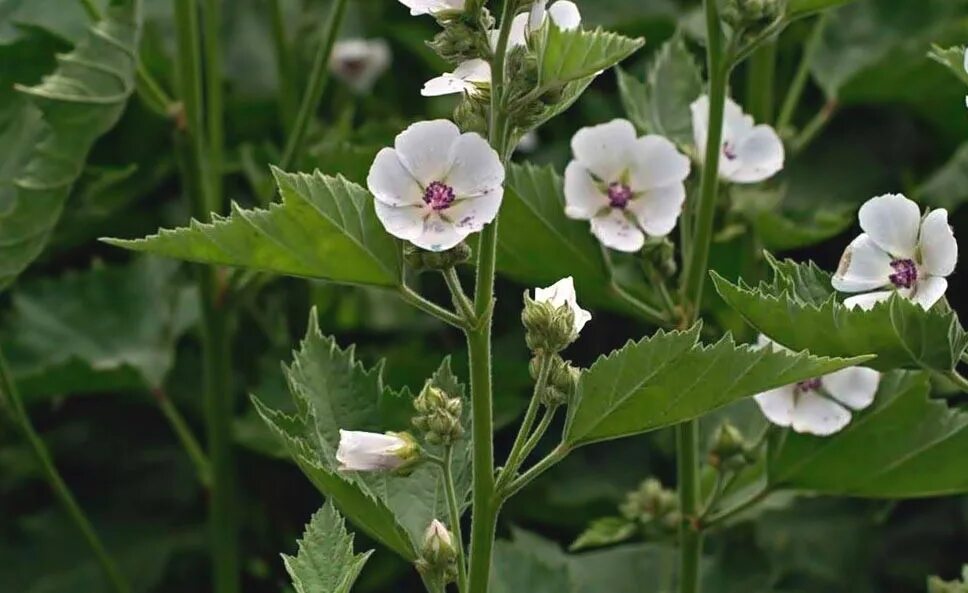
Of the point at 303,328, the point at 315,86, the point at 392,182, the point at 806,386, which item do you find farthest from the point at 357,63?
the point at 392,182

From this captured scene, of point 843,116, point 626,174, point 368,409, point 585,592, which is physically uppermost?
point 843,116

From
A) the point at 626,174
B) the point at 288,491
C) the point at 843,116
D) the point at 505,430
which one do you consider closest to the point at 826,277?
the point at 626,174

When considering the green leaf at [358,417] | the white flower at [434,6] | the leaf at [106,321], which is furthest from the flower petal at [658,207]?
the leaf at [106,321]

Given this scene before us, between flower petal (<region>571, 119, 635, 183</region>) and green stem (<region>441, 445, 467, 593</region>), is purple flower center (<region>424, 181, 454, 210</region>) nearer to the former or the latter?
green stem (<region>441, 445, 467, 593</region>)

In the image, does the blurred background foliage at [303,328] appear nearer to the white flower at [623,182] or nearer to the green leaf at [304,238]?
the white flower at [623,182]

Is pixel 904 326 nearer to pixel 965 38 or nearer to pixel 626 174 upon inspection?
pixel 626 174
